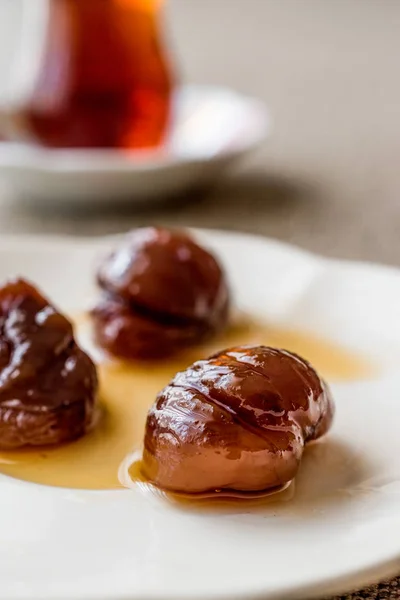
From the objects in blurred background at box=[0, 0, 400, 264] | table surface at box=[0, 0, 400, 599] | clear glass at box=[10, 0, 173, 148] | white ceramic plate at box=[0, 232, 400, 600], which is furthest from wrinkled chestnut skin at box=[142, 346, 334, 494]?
clear glass at box=[10, 0, 173, 148]

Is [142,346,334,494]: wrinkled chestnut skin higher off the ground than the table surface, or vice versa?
Answer: [142,346,334,494]: wrinkled chestnut skin

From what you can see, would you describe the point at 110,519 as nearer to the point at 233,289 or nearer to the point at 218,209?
the point at 233,289

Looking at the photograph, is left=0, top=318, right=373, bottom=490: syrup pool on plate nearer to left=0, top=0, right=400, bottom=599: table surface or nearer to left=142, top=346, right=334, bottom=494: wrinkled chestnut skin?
left=142, top=346, right=334, bottom=494: wrinkled chestnut skin

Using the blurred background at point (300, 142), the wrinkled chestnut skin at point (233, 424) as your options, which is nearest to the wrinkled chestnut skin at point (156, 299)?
the wrinkled chestnut skin at point (233, 424)

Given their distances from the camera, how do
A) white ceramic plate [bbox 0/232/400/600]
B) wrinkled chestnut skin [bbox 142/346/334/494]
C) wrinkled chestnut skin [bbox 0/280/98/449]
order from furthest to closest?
wrinkled chestnut skin [bbox 0/280/98/449] → wrinkled chestnut skin [bbox 142/346/334/494] → white ceramic plate [bbox 0/232/400/600]

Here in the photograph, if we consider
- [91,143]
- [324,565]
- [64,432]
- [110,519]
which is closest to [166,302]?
[64,432]

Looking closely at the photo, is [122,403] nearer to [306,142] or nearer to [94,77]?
[94,77]

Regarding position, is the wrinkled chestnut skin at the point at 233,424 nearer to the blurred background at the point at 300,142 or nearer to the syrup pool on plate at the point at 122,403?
the syrup pool on plate at the point at 122,403
